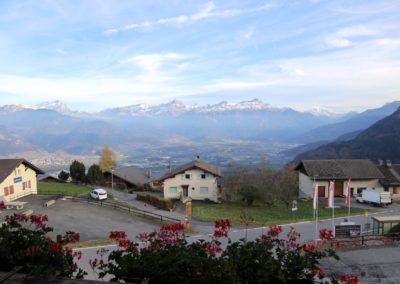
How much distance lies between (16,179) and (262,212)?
90.6ft

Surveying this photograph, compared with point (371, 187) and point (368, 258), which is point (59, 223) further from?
point (371, 187)

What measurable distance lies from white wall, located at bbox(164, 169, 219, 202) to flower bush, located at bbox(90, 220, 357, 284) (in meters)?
46.2

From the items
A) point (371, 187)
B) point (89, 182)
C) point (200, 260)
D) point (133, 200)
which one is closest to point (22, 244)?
point (200, 260)

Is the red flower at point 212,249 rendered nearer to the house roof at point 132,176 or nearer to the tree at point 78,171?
the tree at point 78,171

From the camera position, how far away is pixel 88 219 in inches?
1351

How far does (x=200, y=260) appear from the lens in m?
5.85

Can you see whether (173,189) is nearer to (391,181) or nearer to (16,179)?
(16,179)

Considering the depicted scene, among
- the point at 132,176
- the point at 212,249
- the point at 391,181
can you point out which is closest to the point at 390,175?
the point at 391,181

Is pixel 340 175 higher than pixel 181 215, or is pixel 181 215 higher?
pixel 340 175

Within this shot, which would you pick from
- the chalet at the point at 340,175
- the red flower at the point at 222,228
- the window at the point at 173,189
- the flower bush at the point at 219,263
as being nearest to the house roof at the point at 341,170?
the chalet at the point at 340,175

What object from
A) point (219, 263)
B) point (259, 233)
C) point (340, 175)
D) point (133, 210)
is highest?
point (219, 263)

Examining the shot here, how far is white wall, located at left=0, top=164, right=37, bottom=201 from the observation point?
4312cm

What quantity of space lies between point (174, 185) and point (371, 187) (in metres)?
27.9

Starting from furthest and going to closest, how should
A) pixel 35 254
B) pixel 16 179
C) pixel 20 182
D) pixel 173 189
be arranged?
pixel 173 189 → pixel 20 182 → pixel 16 179 → pixel 35 254
